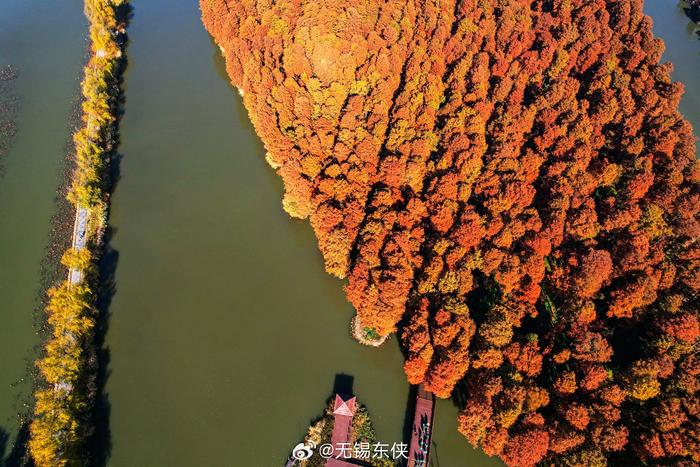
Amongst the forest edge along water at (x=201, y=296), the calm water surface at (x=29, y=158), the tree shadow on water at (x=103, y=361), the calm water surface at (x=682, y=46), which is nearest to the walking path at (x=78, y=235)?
the tree shadow on water at (x=103, y=361)

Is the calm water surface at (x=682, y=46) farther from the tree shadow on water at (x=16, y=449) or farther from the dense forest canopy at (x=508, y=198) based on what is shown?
the tree shadow on water at (x=16, y=449)

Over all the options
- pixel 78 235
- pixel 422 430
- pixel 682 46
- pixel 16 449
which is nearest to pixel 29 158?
pixel 78 235

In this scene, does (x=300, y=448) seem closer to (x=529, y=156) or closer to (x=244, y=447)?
(x=244, y=447)

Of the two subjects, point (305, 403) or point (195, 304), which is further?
point (195, 304)

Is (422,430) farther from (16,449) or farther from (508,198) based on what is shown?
(16,449)

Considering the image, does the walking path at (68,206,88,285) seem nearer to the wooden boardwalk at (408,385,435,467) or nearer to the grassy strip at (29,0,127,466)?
the grassy strip at (29,0,127,466)

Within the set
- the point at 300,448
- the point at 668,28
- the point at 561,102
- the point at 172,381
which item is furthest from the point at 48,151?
the point at 668,28
